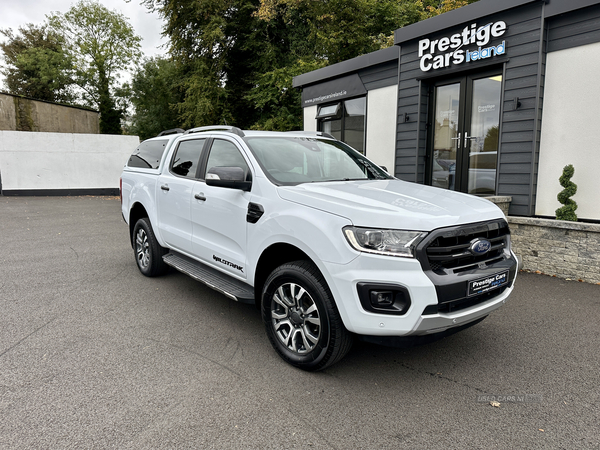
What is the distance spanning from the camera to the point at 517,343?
377 centimetres

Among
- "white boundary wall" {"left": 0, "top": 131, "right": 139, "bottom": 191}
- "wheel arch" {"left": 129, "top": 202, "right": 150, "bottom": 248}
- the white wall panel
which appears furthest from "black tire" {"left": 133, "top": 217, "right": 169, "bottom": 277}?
"white boundary wall" {"left": 0, "top": 131, "right": 139, "bottom": 191}

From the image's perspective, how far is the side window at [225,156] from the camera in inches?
159

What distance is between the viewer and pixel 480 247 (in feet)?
9.78

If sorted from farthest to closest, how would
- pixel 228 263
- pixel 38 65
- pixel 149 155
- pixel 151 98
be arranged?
pixel 151 98 → pixel 38 65 → pixel 149 155 → pixel 228 263

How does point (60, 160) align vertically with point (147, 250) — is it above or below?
above

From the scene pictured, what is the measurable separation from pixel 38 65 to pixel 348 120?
142ft

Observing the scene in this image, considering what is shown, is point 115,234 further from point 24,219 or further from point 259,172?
point 259,172

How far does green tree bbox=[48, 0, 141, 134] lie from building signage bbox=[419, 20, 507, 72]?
41683mm

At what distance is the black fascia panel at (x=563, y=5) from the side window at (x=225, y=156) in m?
5.77

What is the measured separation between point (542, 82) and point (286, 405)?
676 cm

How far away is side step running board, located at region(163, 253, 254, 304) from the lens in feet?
12.0

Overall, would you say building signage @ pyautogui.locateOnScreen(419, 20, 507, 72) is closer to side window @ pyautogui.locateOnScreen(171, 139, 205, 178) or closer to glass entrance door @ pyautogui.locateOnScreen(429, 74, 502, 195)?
glass entrance door @ pyautogui.locateOnScreen(429, 74, 502, 195)

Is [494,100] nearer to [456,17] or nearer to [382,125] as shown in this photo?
[456,17]

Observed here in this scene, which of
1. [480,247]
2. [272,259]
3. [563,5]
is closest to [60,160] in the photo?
[272,259]
